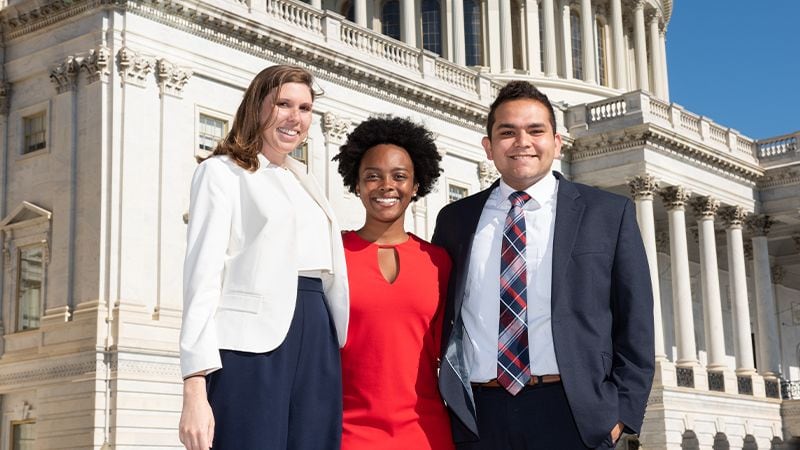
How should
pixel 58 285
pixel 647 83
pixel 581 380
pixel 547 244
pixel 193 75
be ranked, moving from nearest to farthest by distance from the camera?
pixel 581 380
pixel 547 244
pixel 58 285
pixel 193 75
pixel 647 83

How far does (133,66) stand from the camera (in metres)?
27.3

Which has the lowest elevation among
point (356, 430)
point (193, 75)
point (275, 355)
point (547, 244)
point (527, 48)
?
point (356, 430)

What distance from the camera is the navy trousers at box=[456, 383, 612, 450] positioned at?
18.5 ft

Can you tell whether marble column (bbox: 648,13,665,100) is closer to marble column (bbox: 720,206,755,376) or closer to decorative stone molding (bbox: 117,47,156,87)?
marble column (bbox: 720,206,755,376)

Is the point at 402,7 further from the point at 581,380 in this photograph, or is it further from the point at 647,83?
the point at 581,380

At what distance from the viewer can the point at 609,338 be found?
5793 mm

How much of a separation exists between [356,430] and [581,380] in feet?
3.88

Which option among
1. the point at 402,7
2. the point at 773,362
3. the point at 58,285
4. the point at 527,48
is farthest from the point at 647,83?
the point at 58,285

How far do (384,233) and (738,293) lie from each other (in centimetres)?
4083

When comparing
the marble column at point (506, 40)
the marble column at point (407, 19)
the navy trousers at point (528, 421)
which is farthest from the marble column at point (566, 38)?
the navy trousers at point (528, 421)

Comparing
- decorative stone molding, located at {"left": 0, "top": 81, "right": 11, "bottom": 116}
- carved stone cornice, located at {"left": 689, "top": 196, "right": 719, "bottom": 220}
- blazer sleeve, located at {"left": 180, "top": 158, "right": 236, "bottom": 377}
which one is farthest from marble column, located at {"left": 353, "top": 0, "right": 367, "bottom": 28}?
blazer sleeve, located at {"left": 180, "top": 158, "right": 236, "bottom": 377}

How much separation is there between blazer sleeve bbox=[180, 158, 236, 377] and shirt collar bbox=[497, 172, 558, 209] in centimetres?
167

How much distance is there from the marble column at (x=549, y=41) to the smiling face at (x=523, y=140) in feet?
168

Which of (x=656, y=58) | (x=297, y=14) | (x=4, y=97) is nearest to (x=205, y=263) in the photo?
(x=4, y=97)
